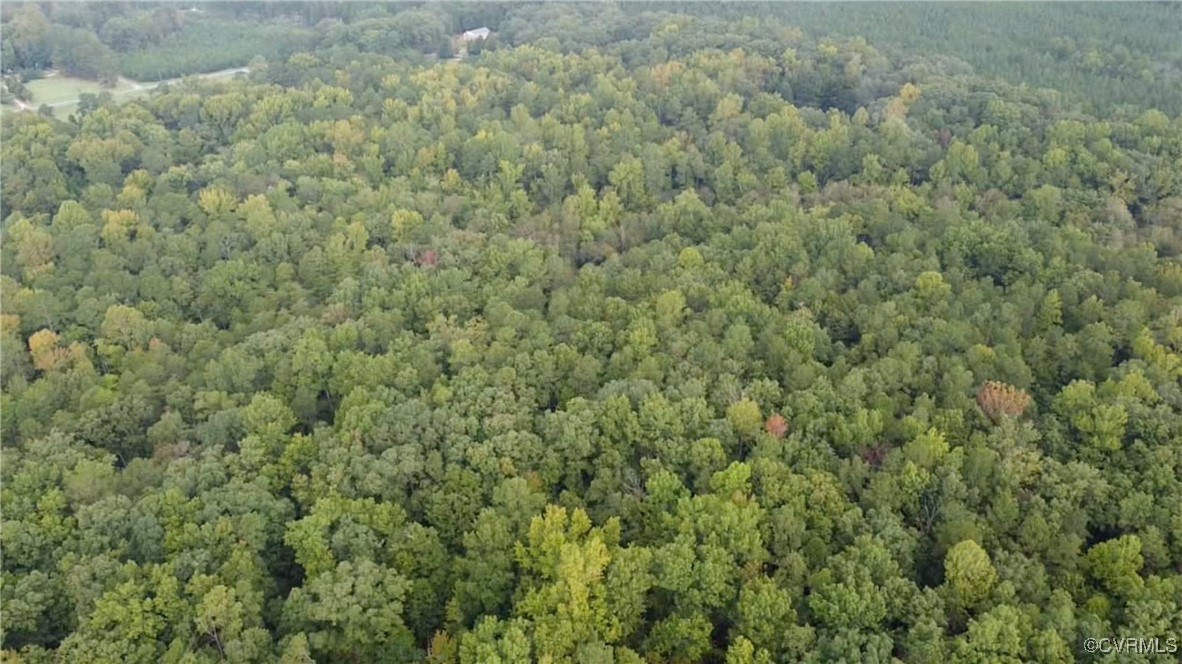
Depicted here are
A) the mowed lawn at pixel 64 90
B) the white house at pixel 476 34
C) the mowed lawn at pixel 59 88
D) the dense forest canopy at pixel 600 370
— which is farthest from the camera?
the white house at pixel 476 34

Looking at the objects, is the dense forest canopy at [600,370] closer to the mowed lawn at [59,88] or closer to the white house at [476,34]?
the mowed lawn at [59,88]

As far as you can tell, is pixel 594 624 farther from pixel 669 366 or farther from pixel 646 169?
pixel 646 169

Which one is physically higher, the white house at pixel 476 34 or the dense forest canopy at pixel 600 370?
the white house at pixel 476 34

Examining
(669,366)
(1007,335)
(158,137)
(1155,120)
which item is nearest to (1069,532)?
(1007,335)

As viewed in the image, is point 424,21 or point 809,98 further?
point 424,21

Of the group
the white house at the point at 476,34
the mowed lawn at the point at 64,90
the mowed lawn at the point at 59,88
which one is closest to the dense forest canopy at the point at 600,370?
the mowed lawn at the point at 64,90

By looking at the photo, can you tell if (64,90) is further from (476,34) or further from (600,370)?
(600,370)

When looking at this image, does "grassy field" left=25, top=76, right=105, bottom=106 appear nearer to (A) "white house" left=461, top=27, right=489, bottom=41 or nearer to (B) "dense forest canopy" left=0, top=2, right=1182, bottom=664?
(B) "dense forest canopy" left=0, top=2, right=1182, bottom=664
